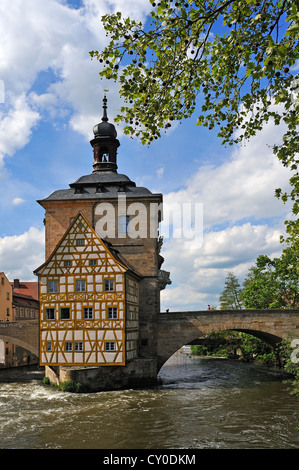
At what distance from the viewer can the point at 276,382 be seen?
2778cm

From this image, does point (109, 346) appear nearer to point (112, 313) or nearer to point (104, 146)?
point (112, 313)

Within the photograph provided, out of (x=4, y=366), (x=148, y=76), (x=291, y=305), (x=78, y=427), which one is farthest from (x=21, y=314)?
(x=148, y=76)

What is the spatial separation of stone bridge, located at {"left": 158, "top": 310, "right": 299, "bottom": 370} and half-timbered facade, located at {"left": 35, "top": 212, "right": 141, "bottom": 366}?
14.1ft

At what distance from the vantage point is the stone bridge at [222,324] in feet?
93.2

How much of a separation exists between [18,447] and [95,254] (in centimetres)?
1226

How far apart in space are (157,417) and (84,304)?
8.39m

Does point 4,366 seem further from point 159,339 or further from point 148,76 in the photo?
point 148,76

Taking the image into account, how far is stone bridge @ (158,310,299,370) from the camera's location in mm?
28406

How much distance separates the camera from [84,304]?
2406cm

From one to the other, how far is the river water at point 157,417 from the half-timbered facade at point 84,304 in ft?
7.23

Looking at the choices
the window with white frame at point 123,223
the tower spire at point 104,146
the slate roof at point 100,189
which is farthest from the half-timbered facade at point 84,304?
the tower spire at point 104,146

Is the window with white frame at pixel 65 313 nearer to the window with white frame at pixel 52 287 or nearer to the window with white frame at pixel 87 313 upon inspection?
the window with white frame at pixel 87 313

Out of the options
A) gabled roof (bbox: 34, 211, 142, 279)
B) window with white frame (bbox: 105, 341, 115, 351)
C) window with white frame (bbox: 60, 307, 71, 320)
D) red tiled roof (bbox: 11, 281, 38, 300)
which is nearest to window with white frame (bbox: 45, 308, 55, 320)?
window with white frame (bbox: 60, 307, 71, 320)

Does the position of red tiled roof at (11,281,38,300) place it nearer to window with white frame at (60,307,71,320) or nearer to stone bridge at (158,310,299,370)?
stone bridge at (158,310,299,370)
